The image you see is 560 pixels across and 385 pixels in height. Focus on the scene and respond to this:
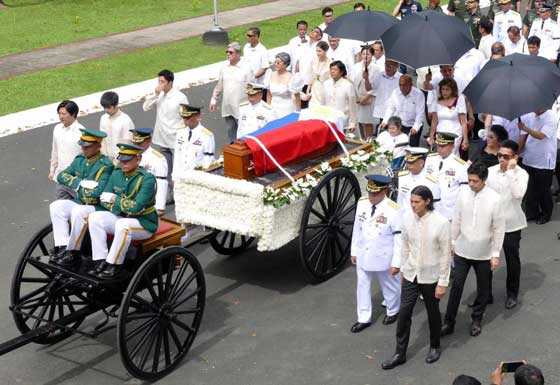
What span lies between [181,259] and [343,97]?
15.0 feet

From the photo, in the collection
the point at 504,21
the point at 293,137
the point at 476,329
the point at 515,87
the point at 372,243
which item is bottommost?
the point at 476,329

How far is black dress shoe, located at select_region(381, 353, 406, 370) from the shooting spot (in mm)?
8539

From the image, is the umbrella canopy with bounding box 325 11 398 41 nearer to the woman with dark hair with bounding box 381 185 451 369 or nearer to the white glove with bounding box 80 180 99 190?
the woman with dark hair with bounding box 381 185 451 369

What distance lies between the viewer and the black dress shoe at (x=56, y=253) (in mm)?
8398

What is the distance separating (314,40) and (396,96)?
3425mm

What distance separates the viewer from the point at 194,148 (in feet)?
36.7

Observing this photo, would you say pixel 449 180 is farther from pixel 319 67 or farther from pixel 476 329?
pixel 319 67

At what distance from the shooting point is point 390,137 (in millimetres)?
11461

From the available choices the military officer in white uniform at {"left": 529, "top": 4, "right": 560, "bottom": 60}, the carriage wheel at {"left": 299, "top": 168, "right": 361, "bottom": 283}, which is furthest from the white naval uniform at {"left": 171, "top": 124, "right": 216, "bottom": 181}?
the military officer in white uniform at {"left": 529, "top": 4, "right": 560, "bottom": 60}

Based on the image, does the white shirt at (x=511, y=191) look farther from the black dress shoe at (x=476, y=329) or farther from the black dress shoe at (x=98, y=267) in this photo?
the black dress shoe at (x=98, y=267)

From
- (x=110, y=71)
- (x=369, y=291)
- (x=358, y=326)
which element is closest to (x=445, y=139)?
(x=369, y=291)

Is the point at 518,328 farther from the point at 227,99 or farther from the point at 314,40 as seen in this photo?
the point at 314,40

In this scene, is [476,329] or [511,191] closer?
[476,329]

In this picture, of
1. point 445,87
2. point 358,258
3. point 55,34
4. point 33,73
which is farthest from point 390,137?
point 55,34
